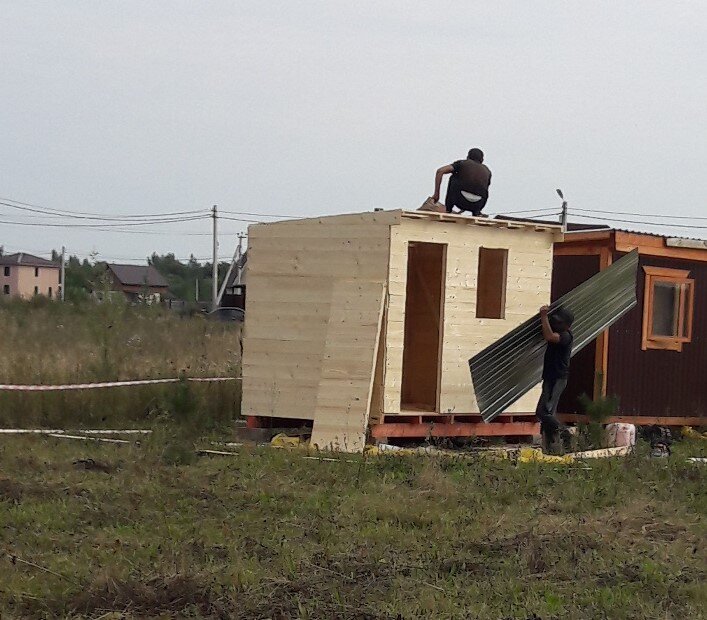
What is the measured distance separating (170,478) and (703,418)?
33.8ft

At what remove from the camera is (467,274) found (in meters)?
14.0

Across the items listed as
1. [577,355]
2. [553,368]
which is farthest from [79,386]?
[577,355]

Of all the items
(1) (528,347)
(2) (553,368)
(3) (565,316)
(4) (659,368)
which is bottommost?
(4) (659,368)

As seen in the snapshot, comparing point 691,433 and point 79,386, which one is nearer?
point 79,386

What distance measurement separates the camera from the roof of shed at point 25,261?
331 feet

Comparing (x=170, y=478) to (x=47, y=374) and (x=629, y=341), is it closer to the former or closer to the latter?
(x=47, y=374)

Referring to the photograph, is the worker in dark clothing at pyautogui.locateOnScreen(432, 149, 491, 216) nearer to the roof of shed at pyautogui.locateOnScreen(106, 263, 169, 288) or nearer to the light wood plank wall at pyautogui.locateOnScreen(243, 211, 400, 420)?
the light wood plank wall at pyautogui.locateOnScreen(243, 211, 400, 420)

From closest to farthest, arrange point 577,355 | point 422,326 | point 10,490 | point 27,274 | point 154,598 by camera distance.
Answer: point 154,598 < point 10,490 < point 422,326 < point 577,355 < point 27,274

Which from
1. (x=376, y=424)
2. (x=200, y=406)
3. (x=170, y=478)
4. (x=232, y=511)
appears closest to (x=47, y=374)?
(x=200, y=406)

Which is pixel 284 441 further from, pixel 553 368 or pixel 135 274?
pixel 135 274

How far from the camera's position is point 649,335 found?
16828mm

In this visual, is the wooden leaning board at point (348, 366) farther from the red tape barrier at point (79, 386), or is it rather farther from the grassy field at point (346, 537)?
the red tape barrier at point (79, 386)

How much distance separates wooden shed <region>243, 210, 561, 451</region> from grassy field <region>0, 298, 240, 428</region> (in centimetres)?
131

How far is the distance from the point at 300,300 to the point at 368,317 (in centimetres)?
116
